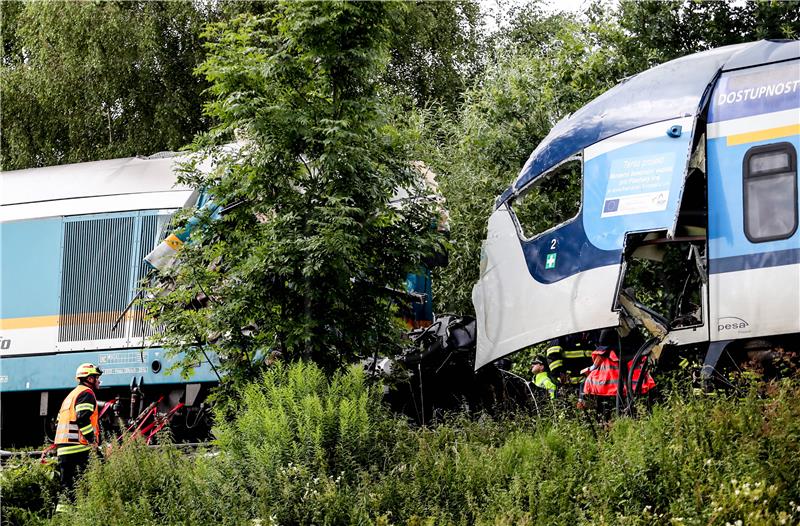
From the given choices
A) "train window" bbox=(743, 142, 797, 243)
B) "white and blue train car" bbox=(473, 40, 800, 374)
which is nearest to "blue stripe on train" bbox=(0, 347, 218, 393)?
"white and blue train car" bbox=(473, 40, 800, 374)

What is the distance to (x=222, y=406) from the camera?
11.0 metres

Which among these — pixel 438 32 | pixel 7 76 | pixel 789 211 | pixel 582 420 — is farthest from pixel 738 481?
pixel 7 76

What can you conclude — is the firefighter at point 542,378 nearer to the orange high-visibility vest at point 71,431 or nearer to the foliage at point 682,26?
the orange high-visibility vest at point 71,431

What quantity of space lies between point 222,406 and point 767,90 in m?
5.95

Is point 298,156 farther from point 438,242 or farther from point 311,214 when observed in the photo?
point 438,242

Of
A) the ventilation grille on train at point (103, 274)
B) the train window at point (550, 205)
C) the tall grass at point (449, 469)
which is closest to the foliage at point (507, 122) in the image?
the train window at point (550, 205)

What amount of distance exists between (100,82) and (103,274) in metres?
10.6

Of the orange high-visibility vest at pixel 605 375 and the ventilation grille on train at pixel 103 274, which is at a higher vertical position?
the ventilation grille on train at pixel 103 274

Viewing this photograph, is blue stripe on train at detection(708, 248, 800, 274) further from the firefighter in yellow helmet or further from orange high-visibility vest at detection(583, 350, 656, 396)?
the firefighter in yellow helmet

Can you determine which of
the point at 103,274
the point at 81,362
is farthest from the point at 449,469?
the point at 103,274

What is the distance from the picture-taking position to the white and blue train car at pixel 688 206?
989cm

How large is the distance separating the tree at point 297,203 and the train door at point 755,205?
296 cm

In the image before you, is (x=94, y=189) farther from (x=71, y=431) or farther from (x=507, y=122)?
(x=507, y=122)

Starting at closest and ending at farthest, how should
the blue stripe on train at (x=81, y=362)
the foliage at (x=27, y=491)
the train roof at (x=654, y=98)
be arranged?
the train roof at (x=654, y=98)
the foliage at (x=27, y=491)
the blue stripe on train at (x=81, y=362)
